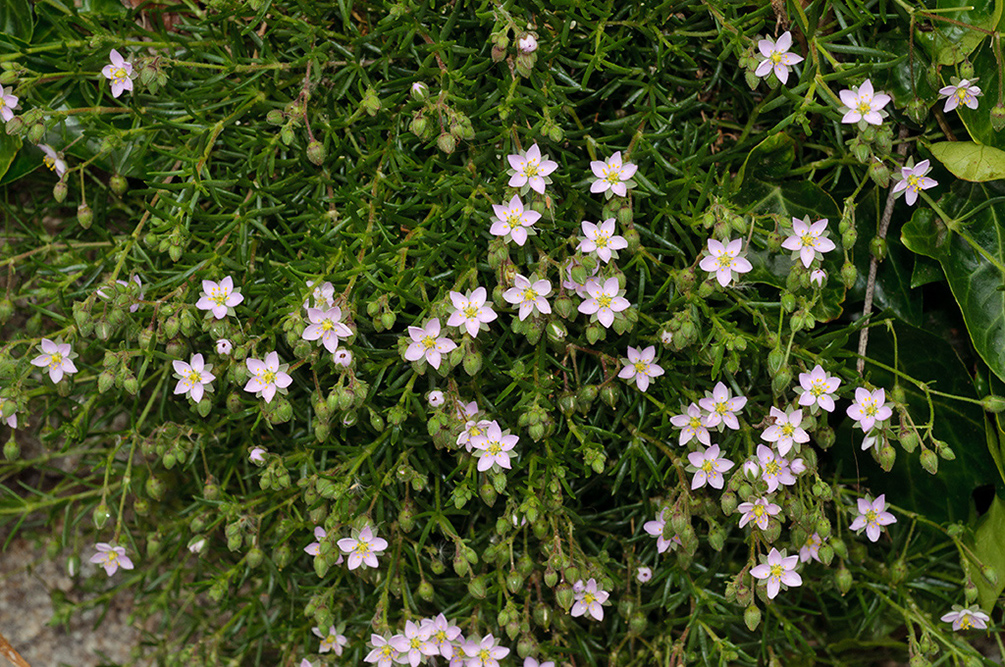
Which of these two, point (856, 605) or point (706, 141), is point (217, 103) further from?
point (856, 605)

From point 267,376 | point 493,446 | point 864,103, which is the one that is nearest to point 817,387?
point 864,103

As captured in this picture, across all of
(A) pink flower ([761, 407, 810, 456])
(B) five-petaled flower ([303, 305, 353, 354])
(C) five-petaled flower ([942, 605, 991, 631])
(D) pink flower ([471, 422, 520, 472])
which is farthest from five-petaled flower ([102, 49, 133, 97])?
(C) five-petaled flower ([942, 605, 991, 631])

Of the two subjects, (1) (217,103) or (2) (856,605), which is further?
(2) (856,605)

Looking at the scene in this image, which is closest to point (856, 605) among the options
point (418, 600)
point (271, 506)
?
point (418, 600)

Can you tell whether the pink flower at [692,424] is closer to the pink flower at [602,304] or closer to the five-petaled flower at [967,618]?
the pink flower at [602,304]

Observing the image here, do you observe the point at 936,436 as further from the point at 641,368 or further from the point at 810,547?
the point at 641,368

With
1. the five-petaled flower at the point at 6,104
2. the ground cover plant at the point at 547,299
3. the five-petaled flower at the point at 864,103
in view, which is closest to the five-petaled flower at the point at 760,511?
the ground cover plant at the point at 547,299

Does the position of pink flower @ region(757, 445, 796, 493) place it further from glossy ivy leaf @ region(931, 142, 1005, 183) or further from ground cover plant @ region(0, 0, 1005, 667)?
glossy ivy leaf @ region(931, 142, 1005, 183)
